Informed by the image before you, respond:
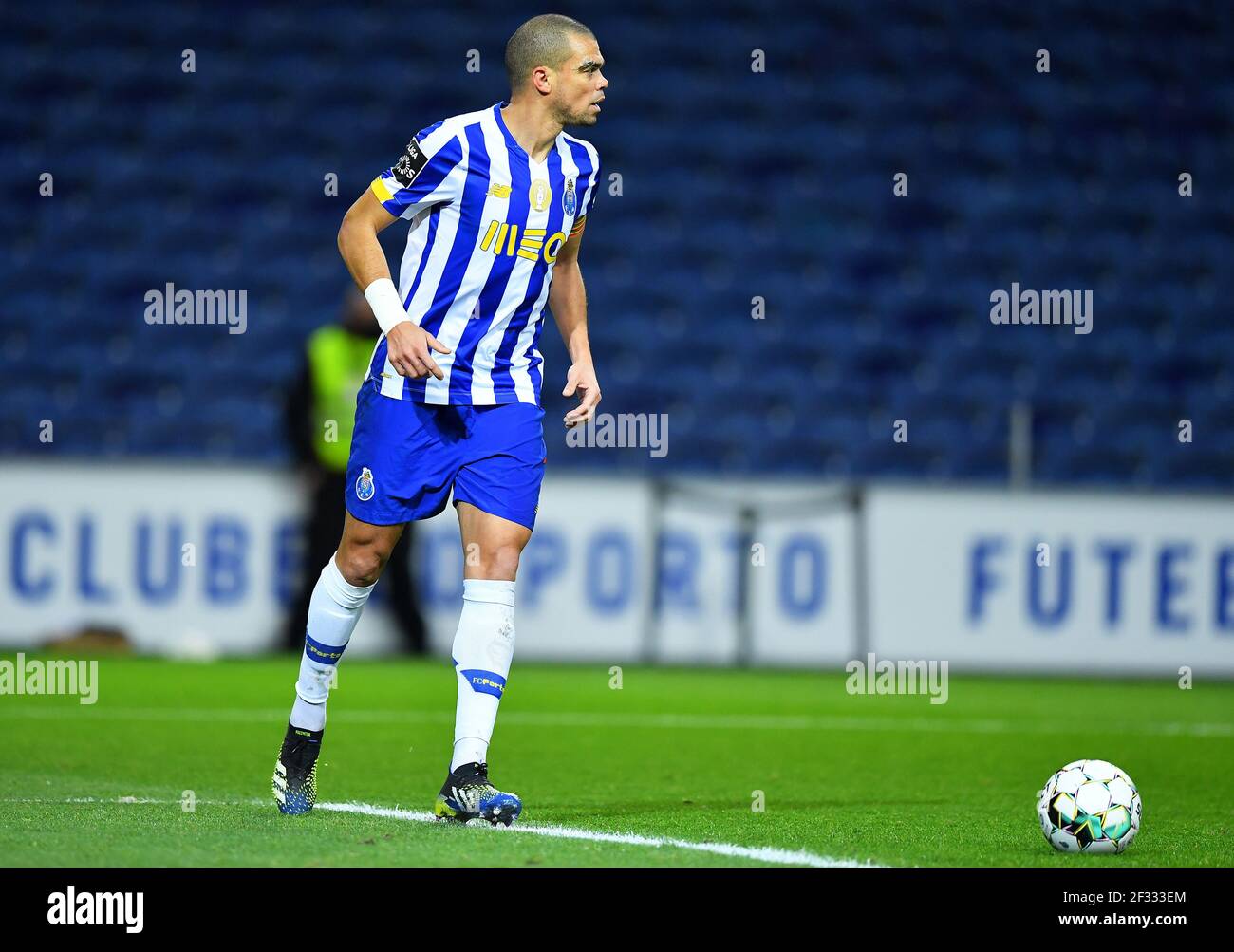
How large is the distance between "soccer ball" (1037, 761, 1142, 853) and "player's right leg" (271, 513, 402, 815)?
1.71 m

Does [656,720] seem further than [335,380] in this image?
No

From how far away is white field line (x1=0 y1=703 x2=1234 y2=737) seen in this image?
784 cm

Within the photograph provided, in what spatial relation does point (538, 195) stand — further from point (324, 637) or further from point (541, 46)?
point (324, 637)

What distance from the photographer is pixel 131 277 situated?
13727mm

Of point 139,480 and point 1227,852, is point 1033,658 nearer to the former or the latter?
point 139,480

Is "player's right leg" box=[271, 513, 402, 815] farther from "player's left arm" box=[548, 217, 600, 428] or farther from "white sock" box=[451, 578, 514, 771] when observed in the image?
"player's left arm" box=[548, 217, 600, 428]

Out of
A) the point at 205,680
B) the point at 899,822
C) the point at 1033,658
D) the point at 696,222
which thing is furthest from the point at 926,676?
the point at 899,822

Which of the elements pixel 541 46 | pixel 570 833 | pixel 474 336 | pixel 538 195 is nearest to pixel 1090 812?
pixel 570 833

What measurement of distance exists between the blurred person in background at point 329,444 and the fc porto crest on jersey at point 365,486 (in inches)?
233

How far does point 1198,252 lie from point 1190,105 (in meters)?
1.43

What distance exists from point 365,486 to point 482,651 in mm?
503

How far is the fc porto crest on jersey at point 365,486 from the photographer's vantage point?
4746 mm

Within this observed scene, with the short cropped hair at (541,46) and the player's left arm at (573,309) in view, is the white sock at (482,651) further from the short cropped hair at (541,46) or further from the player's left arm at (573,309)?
the short cropped hair at (541,46)

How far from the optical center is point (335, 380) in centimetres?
1125
